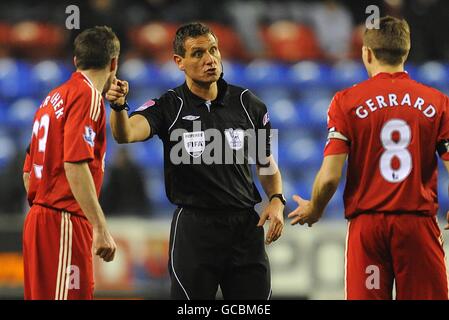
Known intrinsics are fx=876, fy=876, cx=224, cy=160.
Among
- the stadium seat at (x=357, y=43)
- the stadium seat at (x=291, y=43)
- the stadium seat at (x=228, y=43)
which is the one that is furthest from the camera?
the stadium seat at (x=291, y=43)

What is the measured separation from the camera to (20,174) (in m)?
9.34

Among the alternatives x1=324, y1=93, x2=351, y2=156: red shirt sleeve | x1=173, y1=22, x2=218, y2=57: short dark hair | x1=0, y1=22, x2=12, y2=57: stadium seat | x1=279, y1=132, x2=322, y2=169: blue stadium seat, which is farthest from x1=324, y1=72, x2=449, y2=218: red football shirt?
x1=0, y1=22, x2=12, y2=57: stadium seat

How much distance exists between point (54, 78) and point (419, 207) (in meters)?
7.03

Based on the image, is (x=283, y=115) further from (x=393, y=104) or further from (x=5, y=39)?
(x=393, y=104)

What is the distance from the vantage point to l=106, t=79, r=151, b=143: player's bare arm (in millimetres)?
4969

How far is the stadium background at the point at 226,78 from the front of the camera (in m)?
8.05

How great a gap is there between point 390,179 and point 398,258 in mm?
439

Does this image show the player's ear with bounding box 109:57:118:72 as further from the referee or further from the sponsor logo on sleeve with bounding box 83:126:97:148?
the sponsor logo on sleeve with bounding box 83:126:97:148

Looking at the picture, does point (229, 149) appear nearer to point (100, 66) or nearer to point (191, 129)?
point (191, 129)

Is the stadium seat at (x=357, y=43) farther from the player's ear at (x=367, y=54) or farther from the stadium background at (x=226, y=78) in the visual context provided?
the player's ear at (x=367, y=54)

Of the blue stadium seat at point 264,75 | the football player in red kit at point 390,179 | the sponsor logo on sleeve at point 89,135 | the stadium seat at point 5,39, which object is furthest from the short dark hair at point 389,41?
the stadium seat at point 5,39

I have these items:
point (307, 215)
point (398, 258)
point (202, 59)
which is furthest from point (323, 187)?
point (202, 59)

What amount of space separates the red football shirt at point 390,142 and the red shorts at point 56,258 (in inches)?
59.0
